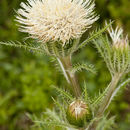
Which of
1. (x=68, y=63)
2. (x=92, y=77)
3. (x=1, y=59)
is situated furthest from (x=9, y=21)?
(x=68, y=63)

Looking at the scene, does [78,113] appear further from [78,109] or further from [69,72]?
[69,72]

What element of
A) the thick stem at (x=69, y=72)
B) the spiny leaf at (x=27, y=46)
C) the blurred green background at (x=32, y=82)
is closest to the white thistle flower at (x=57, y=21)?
the spiny leaf at (x=27, y=46)

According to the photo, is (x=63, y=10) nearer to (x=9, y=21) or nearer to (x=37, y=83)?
(x=37, y=83)

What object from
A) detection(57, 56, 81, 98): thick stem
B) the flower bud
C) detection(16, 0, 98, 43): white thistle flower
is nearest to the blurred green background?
detection(57, 56, 81, 98): thick stem

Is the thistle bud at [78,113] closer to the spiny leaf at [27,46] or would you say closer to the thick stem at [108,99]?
the thick stem at [108,99]

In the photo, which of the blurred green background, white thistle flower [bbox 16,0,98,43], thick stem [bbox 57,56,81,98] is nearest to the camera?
white thistle flower [bbox 16,0,98,43]

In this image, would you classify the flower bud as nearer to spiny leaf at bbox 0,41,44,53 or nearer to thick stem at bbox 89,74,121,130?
thick stem at bbox 89,74,121,130
